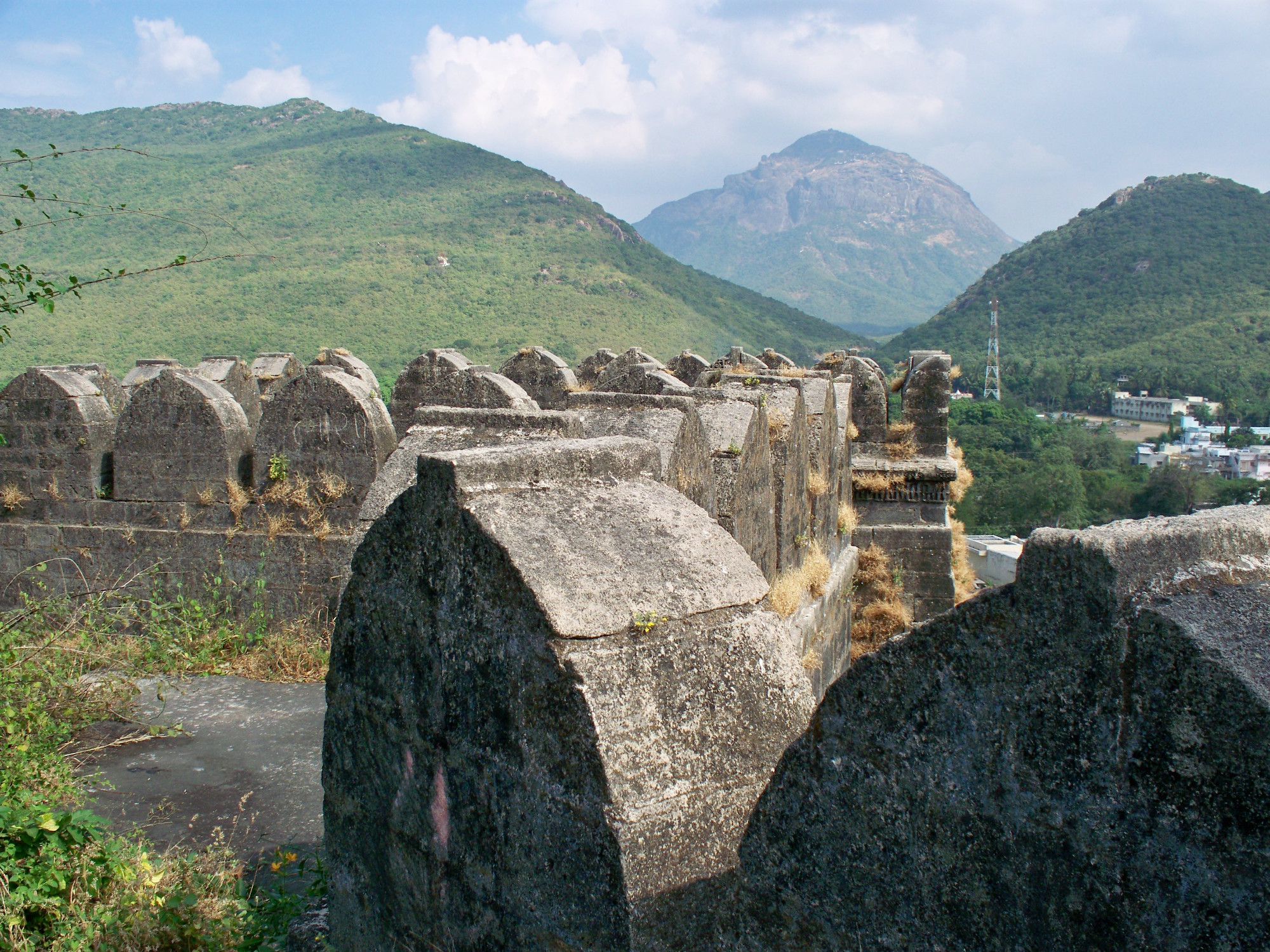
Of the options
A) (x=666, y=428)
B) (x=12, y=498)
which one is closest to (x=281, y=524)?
(x=12, y=498)

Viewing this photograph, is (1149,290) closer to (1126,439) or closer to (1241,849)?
(1126,439)

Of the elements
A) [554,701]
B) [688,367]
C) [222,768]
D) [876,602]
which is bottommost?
[876,602]

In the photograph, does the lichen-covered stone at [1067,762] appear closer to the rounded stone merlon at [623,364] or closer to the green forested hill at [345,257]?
the rounded stone merlon at [623,364]

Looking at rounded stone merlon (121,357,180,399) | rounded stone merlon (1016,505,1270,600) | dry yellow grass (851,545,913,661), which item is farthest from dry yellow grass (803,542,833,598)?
rounded stone merlon (121,357,180,399)

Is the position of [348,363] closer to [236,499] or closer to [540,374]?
[540,374]

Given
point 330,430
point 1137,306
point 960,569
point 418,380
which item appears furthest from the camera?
point 1137,306

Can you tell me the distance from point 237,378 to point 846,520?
26.4 feet

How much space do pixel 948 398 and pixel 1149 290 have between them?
5171 cm

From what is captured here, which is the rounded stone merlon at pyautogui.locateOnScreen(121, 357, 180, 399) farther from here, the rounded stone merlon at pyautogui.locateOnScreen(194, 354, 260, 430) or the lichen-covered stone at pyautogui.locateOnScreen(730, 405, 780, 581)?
the lichen-covered stone at pyautogui.locateOnScreen(730, 405, 780, 581)

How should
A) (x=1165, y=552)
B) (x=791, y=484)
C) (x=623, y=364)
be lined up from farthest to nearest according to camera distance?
(x=623, y=364), (x=791, y=484), (x=1165, y=552)

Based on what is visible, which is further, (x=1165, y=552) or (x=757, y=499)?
(x=757, y=499)

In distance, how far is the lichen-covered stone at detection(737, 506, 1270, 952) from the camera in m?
1.15

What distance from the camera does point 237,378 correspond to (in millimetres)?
12023

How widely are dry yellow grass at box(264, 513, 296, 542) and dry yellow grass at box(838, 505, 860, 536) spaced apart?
4.41 m
